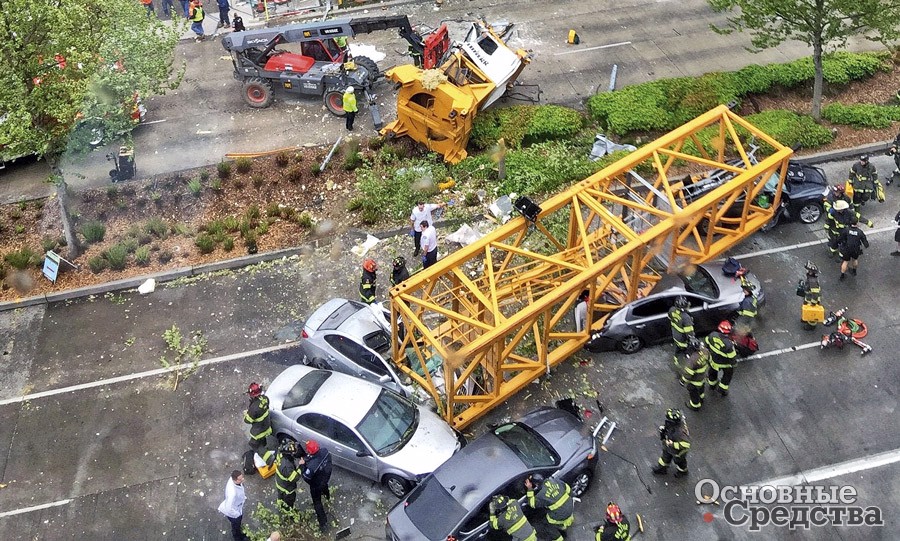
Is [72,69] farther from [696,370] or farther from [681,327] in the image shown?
[696,370]

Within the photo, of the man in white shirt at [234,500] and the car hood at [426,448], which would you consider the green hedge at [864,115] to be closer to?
the car hood at [426,448]

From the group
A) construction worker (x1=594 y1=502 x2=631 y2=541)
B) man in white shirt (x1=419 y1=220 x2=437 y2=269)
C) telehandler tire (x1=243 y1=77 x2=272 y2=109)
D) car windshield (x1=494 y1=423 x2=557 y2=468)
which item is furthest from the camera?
telehandler tire (x1=243 y1=77 x2=272 y2=109)

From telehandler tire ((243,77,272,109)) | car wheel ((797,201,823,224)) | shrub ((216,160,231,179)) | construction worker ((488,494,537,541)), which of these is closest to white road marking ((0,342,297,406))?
construction worker ((488,494,537,541))

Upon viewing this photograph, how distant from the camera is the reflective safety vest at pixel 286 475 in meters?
10.6

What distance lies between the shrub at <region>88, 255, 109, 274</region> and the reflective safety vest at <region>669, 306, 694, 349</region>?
37.4 ft

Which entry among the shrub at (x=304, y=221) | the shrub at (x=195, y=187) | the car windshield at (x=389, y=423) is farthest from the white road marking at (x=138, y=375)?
the shrub at (x=195, y=187)

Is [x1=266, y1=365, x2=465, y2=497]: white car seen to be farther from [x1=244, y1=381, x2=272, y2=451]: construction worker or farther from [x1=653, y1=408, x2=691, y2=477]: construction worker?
[x1=653, y1=408, x2=691, y2=477]: construction worker

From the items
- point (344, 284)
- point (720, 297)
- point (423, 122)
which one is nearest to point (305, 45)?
point (423, 122)

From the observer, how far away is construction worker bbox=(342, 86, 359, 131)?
1878 cm

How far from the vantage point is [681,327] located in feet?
41.4

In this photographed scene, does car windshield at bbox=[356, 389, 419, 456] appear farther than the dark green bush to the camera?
No

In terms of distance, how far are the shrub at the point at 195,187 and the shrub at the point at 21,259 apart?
11.6ft

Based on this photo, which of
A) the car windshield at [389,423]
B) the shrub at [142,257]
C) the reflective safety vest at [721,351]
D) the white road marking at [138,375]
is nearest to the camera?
the car windshield at [389,423]

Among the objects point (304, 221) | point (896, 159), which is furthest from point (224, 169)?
point (896, 159)
